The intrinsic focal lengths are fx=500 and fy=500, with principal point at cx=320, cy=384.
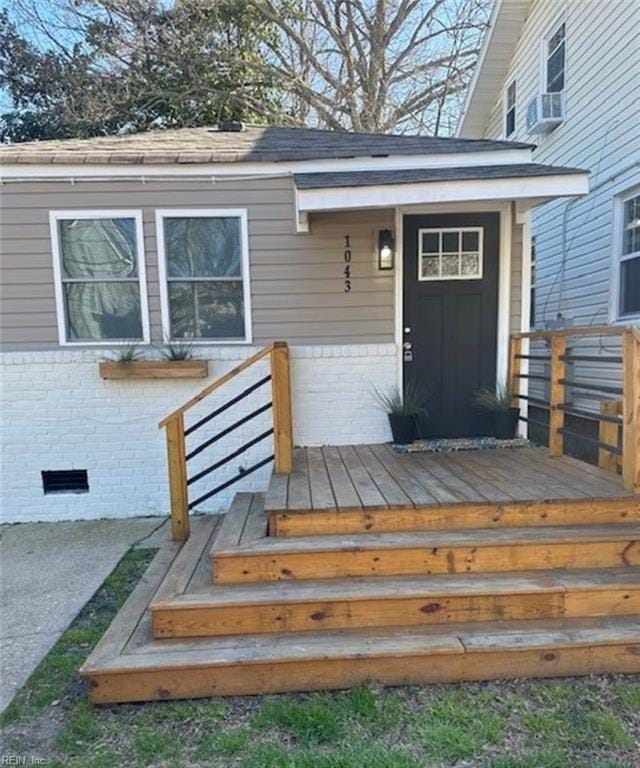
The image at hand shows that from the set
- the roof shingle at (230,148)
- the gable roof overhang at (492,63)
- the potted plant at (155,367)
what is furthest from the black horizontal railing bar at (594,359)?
the gable roof overhang at (492,63)

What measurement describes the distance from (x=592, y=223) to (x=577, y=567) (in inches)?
189

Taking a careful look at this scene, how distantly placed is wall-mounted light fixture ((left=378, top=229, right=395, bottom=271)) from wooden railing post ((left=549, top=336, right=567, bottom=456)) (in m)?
1.46

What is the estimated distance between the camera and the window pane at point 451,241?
4.38 m

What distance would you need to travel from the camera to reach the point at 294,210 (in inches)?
169

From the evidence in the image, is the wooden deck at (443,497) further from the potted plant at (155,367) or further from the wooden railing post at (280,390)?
the potted plant at (155,367)

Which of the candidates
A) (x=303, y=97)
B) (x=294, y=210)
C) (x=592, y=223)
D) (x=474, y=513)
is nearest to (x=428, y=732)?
(x=474, y=513)

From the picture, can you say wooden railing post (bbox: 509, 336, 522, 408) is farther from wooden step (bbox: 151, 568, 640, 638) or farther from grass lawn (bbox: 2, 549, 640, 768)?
grass lawn (bbox: 2, 549, 640, 768)

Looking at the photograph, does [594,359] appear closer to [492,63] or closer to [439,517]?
[439,517]

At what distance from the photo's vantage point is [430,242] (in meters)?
4.39

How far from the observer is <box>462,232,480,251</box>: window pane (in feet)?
14.4

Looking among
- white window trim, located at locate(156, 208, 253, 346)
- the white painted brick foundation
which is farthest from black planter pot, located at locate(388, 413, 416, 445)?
white window trim, located at locate(156, 208, 253, 346)

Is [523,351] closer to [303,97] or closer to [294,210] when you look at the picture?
[294,210]

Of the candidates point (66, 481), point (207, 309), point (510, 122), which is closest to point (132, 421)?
point (66, 481)

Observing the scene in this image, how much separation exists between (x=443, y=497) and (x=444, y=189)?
2.21 m
